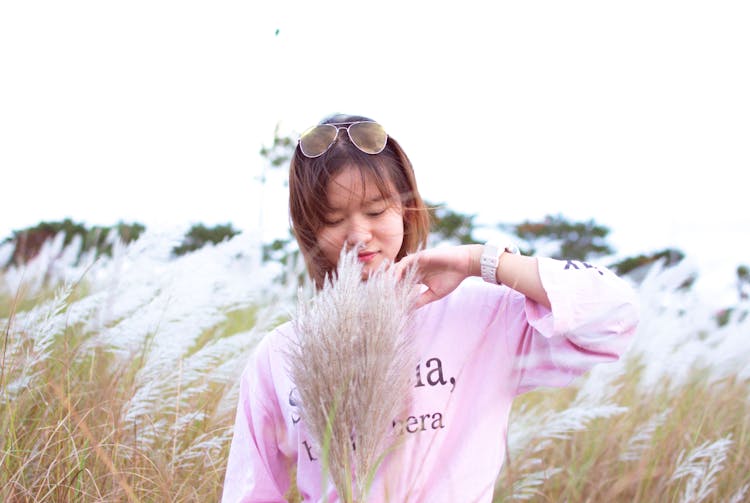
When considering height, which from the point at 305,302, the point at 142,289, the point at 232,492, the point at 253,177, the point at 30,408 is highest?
the point at 253,177

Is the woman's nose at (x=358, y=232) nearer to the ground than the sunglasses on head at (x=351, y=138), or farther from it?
nearer to the ground

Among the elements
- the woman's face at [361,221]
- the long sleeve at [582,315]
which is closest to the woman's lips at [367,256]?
the woman's face at [361,221]

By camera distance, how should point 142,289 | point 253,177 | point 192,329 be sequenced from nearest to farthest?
point 192,329 < point 142,289 < point 253,177

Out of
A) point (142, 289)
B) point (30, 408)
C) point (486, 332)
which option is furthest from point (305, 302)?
point (142, 289)

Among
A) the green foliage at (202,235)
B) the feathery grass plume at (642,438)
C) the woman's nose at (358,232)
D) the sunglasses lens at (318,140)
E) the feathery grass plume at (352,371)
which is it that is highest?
the green foliage at (202,235)

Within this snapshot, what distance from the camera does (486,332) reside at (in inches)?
69.9

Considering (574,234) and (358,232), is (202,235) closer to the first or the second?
(574,234)

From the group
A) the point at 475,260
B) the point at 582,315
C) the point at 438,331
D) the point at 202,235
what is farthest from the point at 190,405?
the point at 202,235

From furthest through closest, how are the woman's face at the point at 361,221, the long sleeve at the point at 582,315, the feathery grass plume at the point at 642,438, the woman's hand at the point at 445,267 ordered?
1. the feathery grass plume at the point at 642,438
2. the woman's face at the point at 361,221
3. the woman's hand at the point at 445,267
4. the long sleeve at the point at 582,315

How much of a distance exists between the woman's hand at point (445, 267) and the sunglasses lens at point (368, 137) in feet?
1.30

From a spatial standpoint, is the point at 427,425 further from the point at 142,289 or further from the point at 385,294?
the point at 142,289

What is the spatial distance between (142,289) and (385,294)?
A: 194 cm

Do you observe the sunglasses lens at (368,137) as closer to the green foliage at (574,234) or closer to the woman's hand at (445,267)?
the woman's hand at (445,267)

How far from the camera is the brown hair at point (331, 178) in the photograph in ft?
5.93
